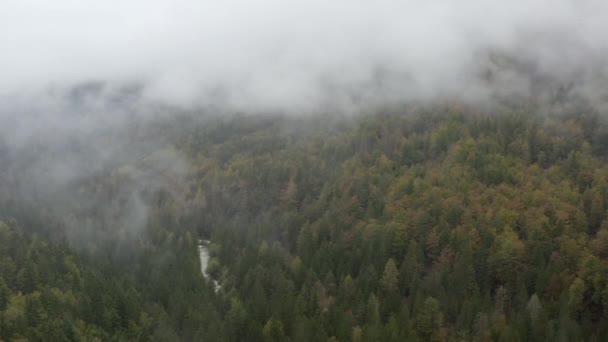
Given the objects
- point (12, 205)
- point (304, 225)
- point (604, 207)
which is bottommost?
point (12, 205)

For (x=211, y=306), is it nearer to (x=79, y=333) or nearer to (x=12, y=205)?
(x=79, y=333)

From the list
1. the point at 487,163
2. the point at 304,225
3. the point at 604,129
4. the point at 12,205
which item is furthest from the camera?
the point at 12,205

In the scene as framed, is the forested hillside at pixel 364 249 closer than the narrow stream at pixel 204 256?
Yes

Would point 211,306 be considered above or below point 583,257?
below

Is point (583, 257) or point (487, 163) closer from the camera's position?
point (583, 257)

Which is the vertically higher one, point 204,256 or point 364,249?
point 364,249

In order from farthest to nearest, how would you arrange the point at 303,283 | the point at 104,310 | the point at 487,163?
1. the point at 487,163
2. the point at 303,283
3. the point at 104,310

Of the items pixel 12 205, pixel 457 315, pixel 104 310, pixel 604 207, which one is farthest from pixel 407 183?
pixel 12 205

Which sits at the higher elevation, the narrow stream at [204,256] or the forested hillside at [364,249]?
the forested hillside at [364,249]
